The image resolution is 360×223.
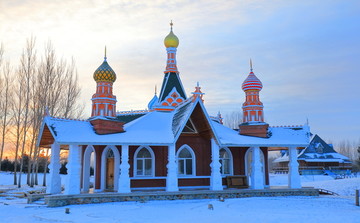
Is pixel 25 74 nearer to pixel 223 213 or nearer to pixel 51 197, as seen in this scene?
pixel 51 197

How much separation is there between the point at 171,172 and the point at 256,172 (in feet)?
16.0

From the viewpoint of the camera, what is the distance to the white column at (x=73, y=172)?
1650 centimetres

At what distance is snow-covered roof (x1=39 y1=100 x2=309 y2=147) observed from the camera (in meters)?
17.0

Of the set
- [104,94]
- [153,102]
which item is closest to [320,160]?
[153,102]

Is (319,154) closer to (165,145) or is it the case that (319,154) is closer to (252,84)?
(252,84)

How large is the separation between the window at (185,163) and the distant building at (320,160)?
26.8 m

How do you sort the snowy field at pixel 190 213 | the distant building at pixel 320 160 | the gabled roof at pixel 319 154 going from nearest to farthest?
1. the snowy field at pixel 190 213
2. the distant building at pixel 320 160
3. the gabled roof at pixel 319 154

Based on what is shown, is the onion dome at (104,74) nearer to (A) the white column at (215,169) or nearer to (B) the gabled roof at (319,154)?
(A) the white column at (215,169)

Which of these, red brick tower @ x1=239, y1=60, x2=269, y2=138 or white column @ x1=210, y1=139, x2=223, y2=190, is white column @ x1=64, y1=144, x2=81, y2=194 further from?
red brick tower @ x1=239, y1=60, x2=269, y2=138

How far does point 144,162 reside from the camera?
19.2 meters

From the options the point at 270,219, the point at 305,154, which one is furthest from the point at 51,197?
the point at 305,154

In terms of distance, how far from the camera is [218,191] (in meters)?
18.0

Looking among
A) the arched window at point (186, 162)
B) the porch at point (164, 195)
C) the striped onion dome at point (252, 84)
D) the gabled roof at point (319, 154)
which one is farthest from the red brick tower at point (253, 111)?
the gabled roof at point (319, 154)

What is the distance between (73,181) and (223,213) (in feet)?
25.4
